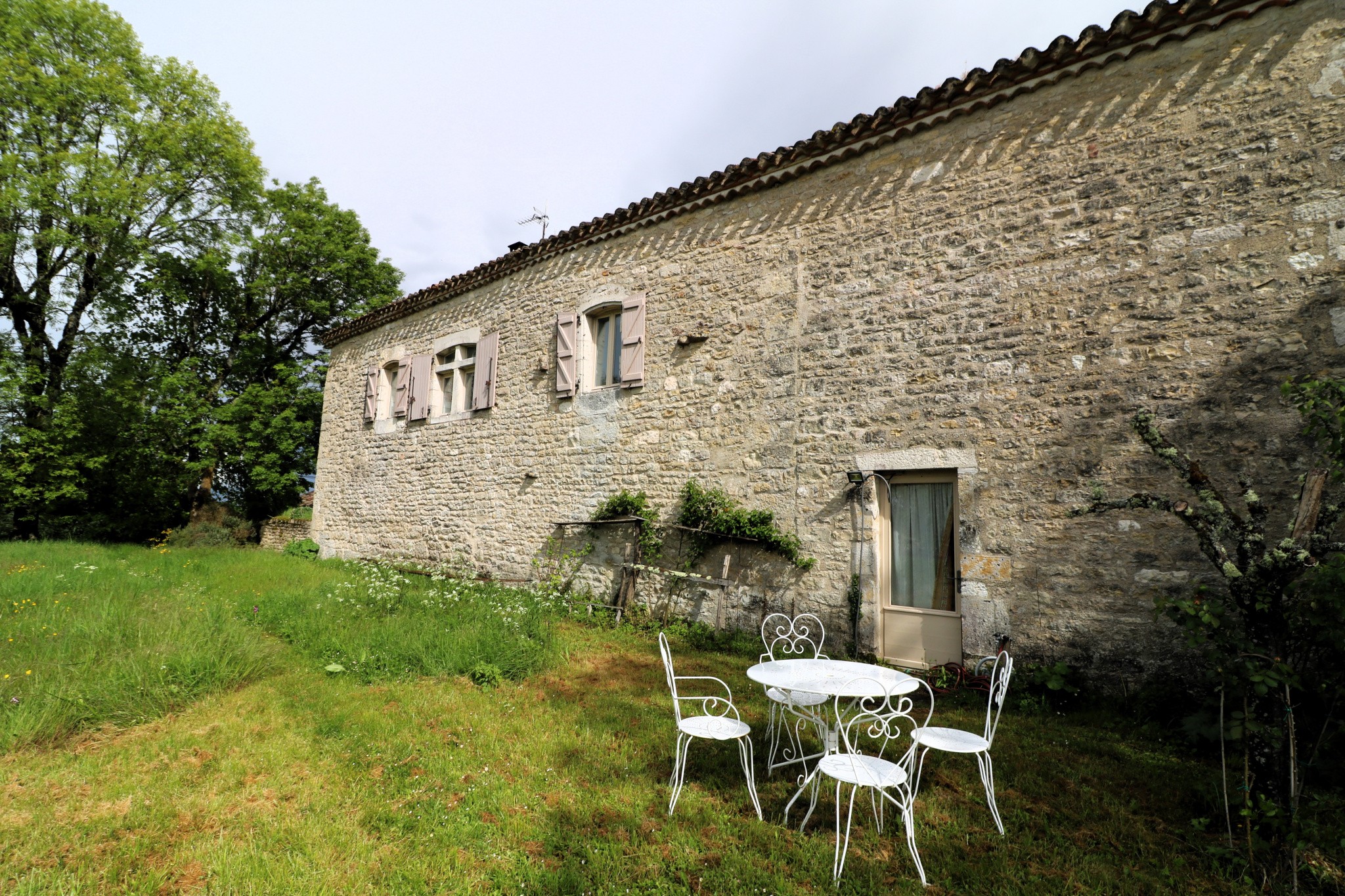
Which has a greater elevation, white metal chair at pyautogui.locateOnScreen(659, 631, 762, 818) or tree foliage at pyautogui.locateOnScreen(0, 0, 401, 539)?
tree foliage at pyautogui.locateOnScreen(0, 0, 401, 539)

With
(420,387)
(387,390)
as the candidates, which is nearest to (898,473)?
(420,387)

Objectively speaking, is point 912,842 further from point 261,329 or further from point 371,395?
point 261,329

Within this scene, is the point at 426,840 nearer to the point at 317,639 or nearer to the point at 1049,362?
the point at 317,639

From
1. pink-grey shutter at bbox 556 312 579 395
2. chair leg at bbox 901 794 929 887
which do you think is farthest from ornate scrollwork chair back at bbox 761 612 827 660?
pink-grey shutter at bbox 556 312 579 395

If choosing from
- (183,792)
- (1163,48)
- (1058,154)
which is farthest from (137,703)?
(1163,48)

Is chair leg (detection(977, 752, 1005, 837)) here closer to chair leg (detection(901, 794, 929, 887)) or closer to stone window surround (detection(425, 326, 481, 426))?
chair leg (detection(901, 794, 929, 887))

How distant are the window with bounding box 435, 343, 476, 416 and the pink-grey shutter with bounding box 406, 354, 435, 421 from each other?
27cm

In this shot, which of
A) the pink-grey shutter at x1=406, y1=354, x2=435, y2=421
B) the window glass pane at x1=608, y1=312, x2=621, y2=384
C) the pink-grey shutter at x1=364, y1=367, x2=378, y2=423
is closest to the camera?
the window glass pane at x1=608, y1=312, x2=621, y2=384

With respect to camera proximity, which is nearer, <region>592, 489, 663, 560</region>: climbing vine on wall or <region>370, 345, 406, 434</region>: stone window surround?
<region>592, 489, 663, 560</region>: climbing vine on wall

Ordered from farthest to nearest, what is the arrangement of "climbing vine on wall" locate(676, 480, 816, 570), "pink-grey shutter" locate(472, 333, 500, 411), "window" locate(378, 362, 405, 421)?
"window" locate(378, 362, 405, 421)
"pink-grey shutter" locate(472, 333, 500, 411)
"climbing vine on wall" locate(676, 480, 816, 570)

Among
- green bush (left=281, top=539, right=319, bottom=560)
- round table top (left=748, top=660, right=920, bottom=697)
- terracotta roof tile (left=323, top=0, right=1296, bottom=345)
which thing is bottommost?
green bush (left=281, top=539, right=319, bottom=560)

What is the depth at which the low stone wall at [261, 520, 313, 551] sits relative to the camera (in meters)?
12.9

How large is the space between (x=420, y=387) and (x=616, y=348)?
4479 millimetres

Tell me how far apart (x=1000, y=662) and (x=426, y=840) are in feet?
11.9
